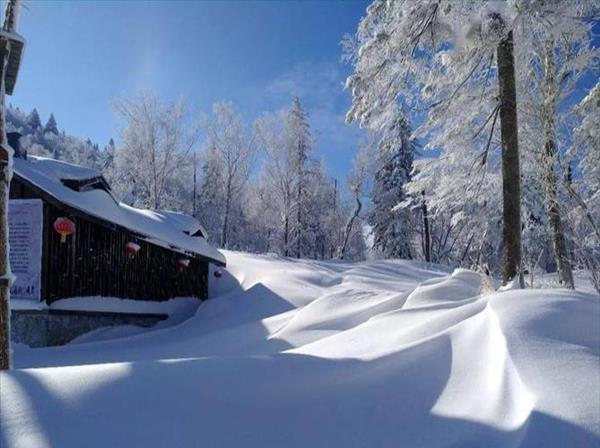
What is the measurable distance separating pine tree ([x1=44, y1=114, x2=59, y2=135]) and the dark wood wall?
9054 centimetres

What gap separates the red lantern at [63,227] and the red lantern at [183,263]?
3.89 m

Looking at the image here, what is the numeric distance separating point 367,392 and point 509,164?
5661 mm

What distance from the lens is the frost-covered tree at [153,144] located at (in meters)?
27.3

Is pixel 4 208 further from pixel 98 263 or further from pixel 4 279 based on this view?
pixel 98 263

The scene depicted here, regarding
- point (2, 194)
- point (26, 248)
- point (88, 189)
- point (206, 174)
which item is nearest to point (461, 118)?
point (2, 194)

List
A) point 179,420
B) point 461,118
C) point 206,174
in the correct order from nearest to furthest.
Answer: point 179,420
point 461,118
point 206,174

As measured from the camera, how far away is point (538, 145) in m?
10.9

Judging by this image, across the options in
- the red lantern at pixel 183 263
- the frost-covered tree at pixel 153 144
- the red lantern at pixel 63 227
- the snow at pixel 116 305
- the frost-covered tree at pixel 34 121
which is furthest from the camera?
the frost-covered tree at pixel 34 121

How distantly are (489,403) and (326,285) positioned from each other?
37.0 ft

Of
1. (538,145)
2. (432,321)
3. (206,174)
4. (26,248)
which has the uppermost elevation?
(206,174)

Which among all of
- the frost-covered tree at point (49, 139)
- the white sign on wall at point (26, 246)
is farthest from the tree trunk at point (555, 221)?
the frost-covered tree at point (49, 139)

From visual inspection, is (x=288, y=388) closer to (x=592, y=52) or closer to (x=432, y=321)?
(x=432, y=321)

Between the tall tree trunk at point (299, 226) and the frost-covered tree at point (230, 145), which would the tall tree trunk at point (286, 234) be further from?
the frost-covered tree at point (230, 145)

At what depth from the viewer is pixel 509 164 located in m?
7.20
